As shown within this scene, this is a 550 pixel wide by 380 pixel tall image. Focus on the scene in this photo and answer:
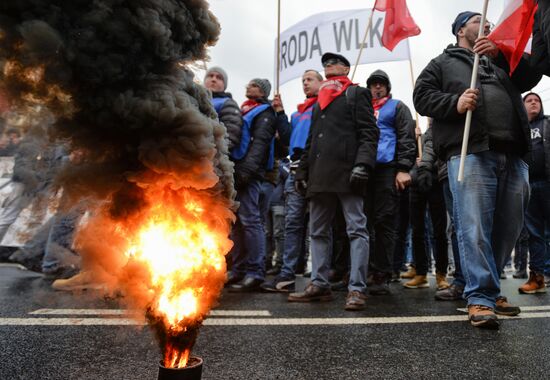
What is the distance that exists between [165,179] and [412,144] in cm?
371

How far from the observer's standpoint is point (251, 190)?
4734 millimetres

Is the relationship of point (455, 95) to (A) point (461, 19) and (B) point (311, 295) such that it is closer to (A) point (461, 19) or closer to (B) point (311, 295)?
(A) point (461, 19)

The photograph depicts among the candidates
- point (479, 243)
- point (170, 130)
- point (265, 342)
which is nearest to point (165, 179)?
point (170, 130)

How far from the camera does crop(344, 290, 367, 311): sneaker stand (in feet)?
11.3

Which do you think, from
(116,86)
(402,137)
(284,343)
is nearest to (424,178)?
(402,137)

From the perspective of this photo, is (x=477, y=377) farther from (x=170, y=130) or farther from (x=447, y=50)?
(x=447, y=50)

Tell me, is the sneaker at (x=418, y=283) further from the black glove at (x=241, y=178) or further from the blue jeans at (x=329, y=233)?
the black glove at (x=241, y=178)

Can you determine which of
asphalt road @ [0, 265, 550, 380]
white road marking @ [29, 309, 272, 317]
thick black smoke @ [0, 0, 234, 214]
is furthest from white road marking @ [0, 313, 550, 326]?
thick black smoke @ [0, 0, 234, 214]

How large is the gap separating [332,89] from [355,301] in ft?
6.45

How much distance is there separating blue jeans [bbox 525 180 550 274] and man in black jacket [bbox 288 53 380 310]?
8.62 ft

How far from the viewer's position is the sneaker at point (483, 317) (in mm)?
2771

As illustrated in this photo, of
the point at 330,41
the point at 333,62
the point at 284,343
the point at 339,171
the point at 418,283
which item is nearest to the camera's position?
the point at 284,343

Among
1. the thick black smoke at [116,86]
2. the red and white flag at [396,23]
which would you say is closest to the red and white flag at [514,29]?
the thick black smoke at [116,86]

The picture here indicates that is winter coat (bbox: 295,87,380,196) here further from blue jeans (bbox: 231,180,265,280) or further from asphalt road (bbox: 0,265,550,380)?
asphalt road (bbox: 0,265,550,380)
